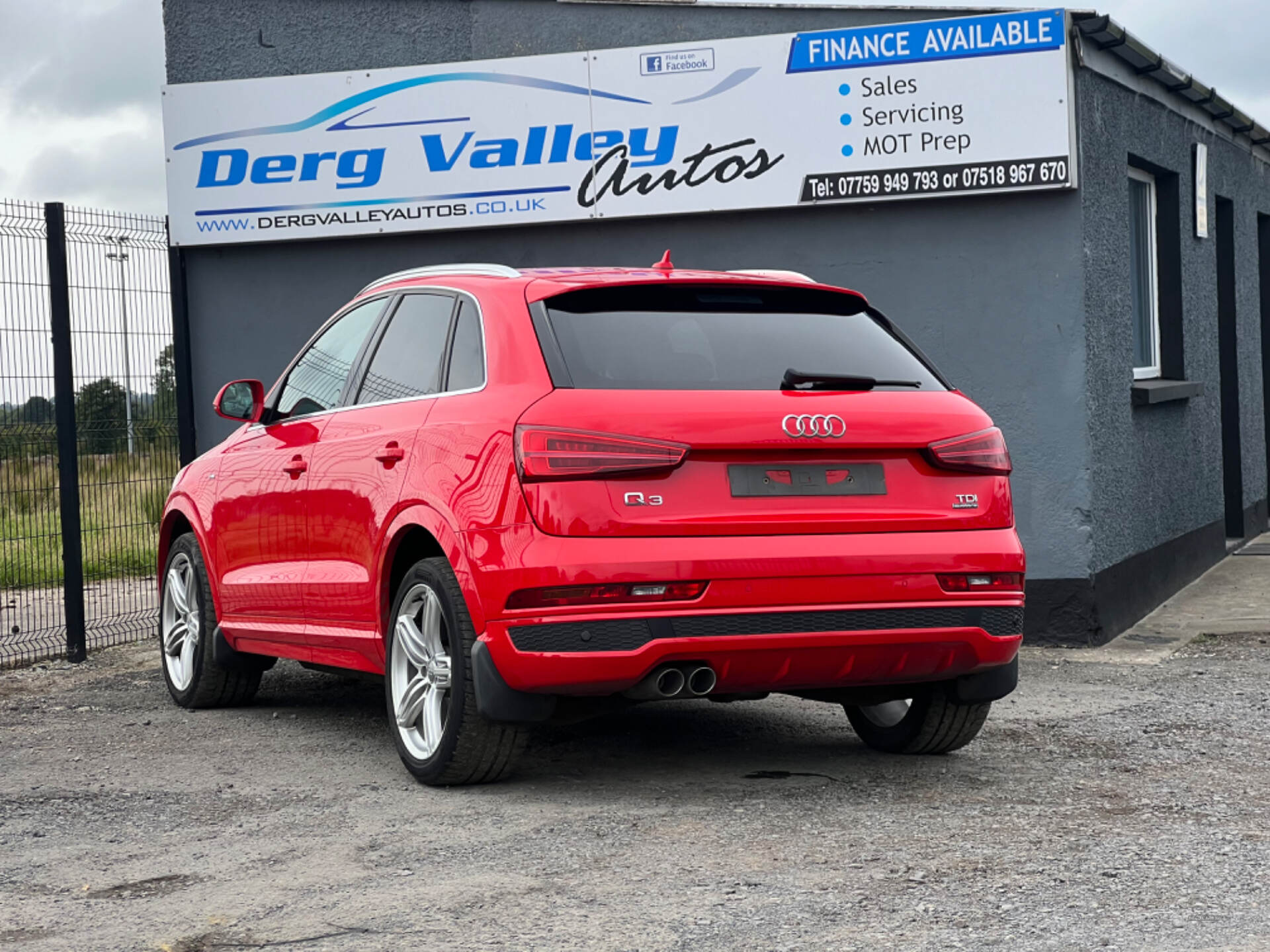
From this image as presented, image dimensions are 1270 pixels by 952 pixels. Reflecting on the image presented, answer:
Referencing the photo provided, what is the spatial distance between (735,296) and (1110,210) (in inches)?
197

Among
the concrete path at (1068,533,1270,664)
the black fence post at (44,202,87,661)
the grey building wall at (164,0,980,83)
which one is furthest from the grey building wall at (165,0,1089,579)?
the black fence post at (44,202,87,661)

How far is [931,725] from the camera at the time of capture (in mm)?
5973

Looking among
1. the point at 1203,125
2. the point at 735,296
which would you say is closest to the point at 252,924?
the point at 735,296

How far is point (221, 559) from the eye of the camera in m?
7.31

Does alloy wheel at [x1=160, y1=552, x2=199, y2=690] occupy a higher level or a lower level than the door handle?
lower

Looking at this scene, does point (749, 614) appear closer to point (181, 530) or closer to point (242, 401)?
point (242, 401)

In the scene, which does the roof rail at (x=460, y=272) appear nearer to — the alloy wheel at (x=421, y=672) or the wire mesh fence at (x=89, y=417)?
the alloy wheel at (x=421, y=672)

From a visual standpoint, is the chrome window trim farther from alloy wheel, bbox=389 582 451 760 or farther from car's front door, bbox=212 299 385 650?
alloy wheel, bbox=389 582 451 760

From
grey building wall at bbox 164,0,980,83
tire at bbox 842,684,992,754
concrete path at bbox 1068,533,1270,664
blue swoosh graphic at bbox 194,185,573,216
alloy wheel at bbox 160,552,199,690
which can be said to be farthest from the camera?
grey building wall at bbox 164,0,980,83

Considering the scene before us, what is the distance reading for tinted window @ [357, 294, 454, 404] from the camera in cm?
588

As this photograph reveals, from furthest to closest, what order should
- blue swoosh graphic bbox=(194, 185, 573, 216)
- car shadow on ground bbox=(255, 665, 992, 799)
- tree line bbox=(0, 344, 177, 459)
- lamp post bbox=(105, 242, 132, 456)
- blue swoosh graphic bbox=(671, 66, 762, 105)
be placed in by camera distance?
blue swoosh graphic bbox=(194, 185, 573, 216) → lamp post bbox=(105, 242, 132, 456) → blue swoosh graphic bbox=(671, 66, 762, 105) → tree line bbox=(0, 344, 177, 459) → car shadow on ground bbox=(255, 665, 992, 799)

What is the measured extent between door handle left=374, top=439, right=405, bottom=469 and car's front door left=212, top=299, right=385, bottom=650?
2.35ft

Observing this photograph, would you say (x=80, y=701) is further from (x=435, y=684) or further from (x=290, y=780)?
(x=435, y=684)

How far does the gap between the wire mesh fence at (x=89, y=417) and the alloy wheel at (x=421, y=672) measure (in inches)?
168
